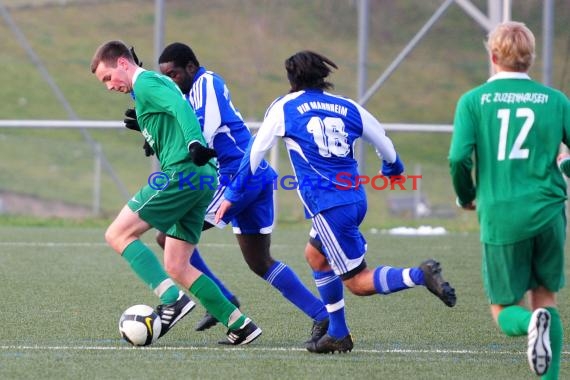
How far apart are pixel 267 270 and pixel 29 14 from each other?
23601 mm

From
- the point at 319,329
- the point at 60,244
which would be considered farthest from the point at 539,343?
the point at 60,244

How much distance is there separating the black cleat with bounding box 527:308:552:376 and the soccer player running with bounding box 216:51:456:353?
122 cm

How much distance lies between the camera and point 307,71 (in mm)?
5969

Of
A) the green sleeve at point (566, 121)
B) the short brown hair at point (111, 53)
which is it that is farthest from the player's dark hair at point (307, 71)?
the green sleeve at point (566, 121)

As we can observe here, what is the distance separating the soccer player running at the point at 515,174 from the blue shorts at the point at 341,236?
43.7 inches

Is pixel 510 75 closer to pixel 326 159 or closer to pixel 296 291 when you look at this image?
pixel 326 159

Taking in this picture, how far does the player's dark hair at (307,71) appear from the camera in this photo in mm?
5965

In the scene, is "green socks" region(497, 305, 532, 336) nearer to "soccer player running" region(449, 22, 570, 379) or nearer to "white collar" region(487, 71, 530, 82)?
"soccer player running" region(449, 22, 570, 379)

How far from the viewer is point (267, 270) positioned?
6.82m

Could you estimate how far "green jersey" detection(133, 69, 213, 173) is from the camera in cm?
612

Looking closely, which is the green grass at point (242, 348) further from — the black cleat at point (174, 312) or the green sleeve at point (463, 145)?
the green sleeve at point (463, 145)

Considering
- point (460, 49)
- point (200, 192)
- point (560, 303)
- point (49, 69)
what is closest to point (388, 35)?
point (460, 49)

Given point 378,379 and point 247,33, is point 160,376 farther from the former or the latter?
point 247,33

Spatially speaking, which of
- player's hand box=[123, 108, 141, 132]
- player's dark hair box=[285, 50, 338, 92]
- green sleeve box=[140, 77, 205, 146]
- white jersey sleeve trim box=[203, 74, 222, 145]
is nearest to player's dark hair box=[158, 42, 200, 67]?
white jersey sleeve trim box=[203, 74, 222, 145]
